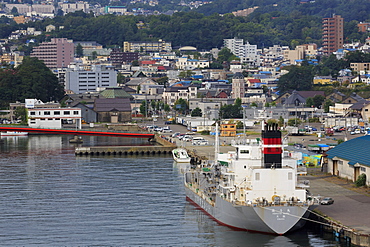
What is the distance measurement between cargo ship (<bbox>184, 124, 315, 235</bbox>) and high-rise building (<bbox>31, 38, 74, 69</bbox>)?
124525mm

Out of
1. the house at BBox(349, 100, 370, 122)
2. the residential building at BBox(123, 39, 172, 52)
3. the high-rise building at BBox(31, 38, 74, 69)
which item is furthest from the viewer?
the residential building at BBox(123, 39, 172, 52)

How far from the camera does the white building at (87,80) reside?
121 metres

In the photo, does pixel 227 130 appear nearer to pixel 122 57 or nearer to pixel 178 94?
pixel 178 94

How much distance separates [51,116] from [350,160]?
44.8 meters

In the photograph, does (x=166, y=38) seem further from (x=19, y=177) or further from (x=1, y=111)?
(x=19, y=177)

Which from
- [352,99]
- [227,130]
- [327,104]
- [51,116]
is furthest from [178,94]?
[227,130]

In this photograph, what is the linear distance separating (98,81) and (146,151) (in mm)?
65040

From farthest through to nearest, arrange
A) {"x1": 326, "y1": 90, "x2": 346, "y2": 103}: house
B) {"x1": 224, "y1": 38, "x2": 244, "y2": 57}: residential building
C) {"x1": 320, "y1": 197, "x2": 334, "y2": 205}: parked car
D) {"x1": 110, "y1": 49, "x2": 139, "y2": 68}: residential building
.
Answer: {"x1": 224, "y1": 38, "x2": 244, "y2": 57}: residential building → {"x1": 110, "y1": 49, "x2": 139, "y2": 68}: residential building → {"x1": 326, "y1": 90, "x2": 346, "y2": 103}: house → {"x1": 320, "y1": 197, "x2": 334, "y2": 205}: parked car

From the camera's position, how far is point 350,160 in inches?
1487

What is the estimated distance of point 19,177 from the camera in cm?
4516

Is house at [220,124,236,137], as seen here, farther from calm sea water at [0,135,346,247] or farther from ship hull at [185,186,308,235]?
ship hull at [185,186,308,235]

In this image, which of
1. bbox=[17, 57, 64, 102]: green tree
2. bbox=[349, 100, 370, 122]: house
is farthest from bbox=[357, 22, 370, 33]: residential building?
bbox=[349, 100, 370, 122]: house

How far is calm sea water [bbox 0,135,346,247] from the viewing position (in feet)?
95.5

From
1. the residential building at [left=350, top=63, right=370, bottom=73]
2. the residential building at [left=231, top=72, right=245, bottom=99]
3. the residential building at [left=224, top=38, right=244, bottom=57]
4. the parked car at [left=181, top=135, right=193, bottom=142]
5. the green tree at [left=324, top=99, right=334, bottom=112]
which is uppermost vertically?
the residential building at [left=224, top=38, right=244, bottom=57]
